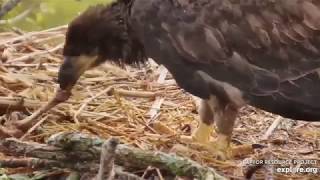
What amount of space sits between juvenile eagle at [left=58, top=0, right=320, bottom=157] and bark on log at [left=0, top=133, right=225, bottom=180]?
65 cm

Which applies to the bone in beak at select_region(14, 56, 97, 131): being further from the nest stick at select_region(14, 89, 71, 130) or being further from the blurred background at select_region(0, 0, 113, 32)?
the blurred background at select_region(0, 0, 113, 32)

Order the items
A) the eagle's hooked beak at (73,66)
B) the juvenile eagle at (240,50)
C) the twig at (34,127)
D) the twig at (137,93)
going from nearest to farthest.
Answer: the juvenile eagle at (240,50) → the twig at (34,127) → the eagle's hooked beak at (73,66) → the twig at (137,93)

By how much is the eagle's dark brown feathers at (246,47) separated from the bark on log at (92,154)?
2.13 ft

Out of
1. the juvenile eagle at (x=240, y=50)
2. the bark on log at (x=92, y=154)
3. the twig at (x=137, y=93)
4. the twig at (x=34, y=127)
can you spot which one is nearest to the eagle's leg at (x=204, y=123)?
the juvenile eagle at (x=240, y=50)

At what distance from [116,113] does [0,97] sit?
1.76 feet

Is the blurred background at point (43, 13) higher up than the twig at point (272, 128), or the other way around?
the blurred background at point (43, 13)

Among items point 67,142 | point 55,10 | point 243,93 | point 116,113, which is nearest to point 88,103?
point 116,113

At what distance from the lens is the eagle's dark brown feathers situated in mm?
3908

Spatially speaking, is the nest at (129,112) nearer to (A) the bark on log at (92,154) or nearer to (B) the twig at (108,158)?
(A) the bark on log at (92,154)

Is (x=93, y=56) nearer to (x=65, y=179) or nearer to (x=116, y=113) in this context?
(x=116, y=113)

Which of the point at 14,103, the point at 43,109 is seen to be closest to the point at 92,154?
the point at 43,109

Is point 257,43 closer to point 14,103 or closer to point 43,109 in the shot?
point 43,109

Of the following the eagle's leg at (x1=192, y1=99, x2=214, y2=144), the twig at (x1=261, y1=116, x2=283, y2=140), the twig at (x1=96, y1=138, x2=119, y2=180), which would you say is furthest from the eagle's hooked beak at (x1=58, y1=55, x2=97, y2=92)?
the twig at (x1=96, y1=138, x2=119, y2=180)

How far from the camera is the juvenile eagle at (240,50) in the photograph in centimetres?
391
